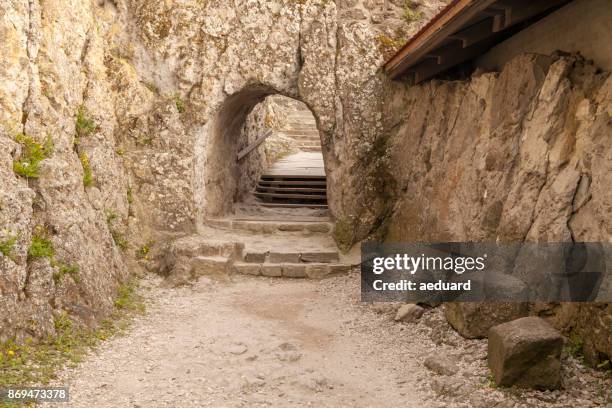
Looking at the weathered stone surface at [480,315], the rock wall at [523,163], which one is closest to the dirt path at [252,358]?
the weathered stone surface at [480,315]

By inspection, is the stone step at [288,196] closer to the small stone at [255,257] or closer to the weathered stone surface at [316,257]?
the weathered stone surface at [316,257]

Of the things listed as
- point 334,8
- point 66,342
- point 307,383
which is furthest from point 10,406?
point 334,8

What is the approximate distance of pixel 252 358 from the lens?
5297 mm

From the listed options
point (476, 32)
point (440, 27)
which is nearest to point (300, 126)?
point (476, 32)

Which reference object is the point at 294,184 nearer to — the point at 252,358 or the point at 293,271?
the point at 293,271

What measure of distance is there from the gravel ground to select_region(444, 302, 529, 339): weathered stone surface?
0.14 m

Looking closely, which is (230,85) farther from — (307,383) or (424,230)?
(307,383)

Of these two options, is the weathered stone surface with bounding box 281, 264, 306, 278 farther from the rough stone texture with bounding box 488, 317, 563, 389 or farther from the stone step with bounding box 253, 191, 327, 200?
the stone step with bounding box 253, 191, 327, 200

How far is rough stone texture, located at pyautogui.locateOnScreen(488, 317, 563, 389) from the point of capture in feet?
12.6

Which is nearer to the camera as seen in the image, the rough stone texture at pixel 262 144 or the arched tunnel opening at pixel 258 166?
the arched tunnel opening at pixel 258 166

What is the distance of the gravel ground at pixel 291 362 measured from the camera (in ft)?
14.1

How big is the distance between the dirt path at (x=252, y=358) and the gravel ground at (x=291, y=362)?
11mm

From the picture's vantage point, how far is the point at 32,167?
5676mm

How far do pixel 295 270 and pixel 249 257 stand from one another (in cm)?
84
